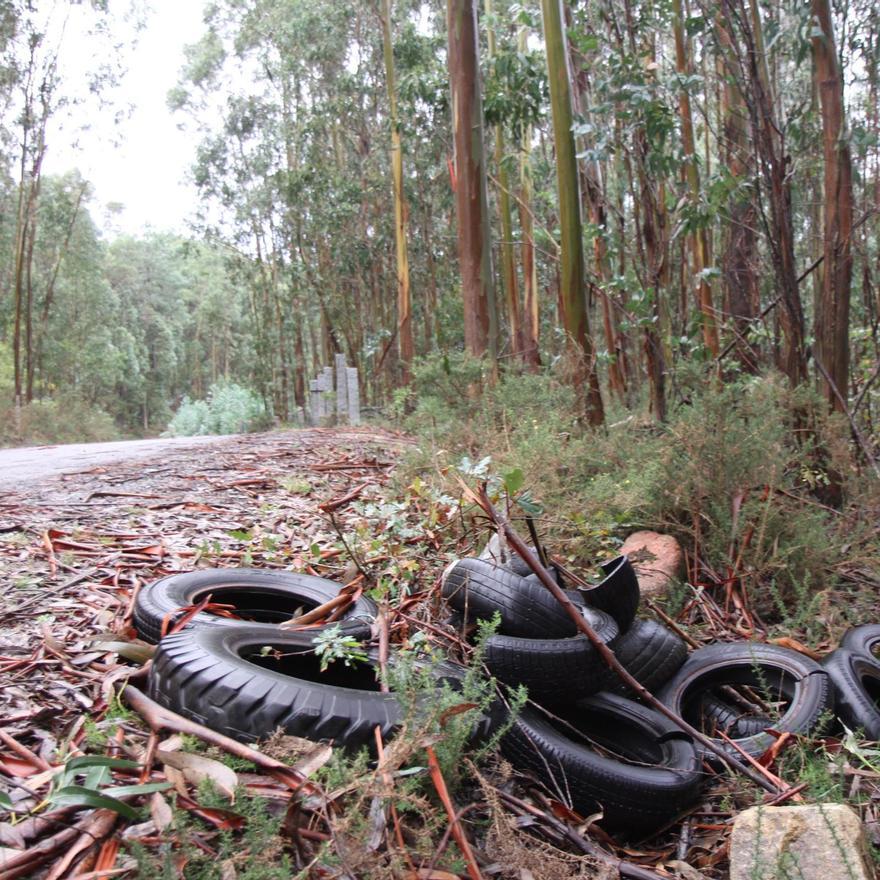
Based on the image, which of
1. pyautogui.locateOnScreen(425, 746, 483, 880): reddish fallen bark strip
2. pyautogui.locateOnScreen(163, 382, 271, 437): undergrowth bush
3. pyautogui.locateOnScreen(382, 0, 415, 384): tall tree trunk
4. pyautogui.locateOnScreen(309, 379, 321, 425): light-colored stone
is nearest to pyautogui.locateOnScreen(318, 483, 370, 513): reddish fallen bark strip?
pyautogui.locateOnScreen(425, 746, 483, 880): reddish fallen bark strip

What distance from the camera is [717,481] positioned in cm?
497

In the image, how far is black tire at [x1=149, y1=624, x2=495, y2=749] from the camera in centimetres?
221

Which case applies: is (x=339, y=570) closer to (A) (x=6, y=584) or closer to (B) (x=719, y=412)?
(A) (x=6, y=584)

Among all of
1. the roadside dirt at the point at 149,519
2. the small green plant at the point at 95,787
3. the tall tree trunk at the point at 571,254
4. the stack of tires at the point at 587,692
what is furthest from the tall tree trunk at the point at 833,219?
the small green plant at the point at 95,787

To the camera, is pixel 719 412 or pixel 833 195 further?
pixel 833 195

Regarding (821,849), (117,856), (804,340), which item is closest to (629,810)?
(821,849)

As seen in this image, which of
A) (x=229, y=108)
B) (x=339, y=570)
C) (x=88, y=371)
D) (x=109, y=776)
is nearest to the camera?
(x=109, y=776)

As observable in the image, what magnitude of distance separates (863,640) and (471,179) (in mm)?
7666

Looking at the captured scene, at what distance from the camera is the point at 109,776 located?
199 cm

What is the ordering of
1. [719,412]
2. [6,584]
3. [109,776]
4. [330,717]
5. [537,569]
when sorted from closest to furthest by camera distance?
[109,776] → [330,717] → [537,569] → [6,584] → [719,412]

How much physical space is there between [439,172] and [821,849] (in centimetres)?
2096

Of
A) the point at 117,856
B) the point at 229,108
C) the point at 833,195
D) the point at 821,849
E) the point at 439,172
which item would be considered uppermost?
the point at 229,108

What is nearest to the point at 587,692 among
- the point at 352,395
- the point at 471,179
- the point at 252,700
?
the point at 252,700

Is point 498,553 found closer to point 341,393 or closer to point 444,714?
point 444,714
